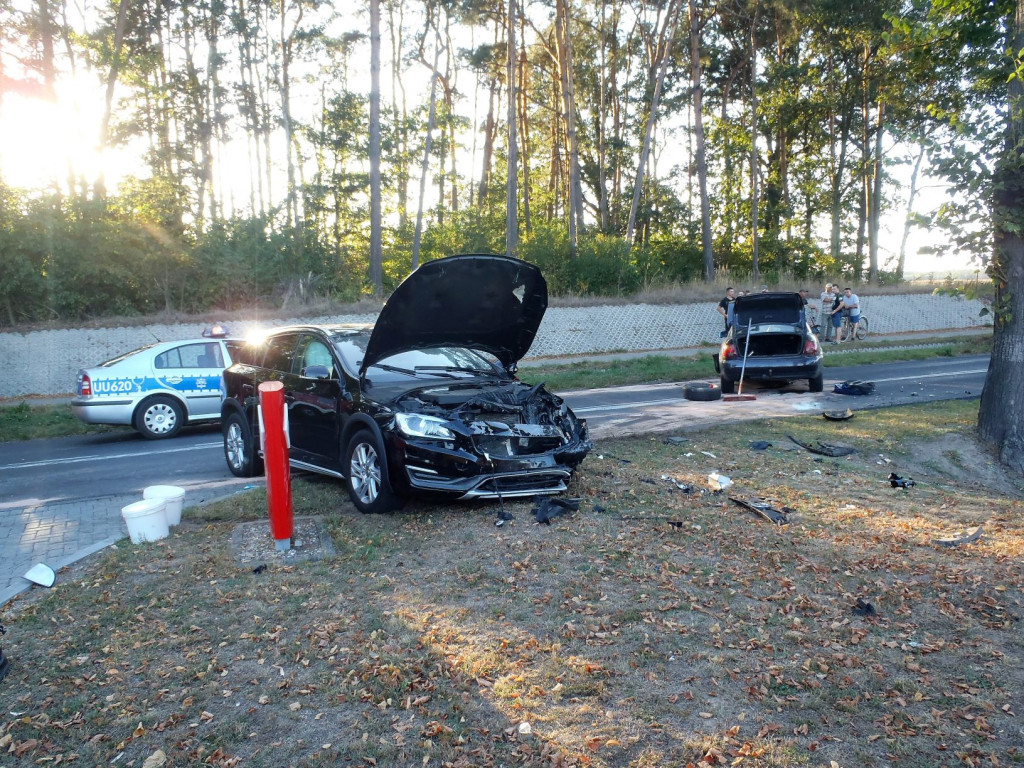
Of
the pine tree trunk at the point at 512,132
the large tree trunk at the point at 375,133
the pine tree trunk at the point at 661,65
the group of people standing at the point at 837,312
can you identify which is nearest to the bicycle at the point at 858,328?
the group of people standing at the point at 837,312

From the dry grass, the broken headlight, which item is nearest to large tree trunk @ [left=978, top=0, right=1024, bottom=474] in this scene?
the dry grass

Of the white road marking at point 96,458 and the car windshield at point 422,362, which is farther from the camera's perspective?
the white road marking at point 96,458

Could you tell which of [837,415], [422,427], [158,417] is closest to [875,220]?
[837,415]

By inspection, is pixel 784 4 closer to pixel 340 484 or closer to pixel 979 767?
pixel 340 484

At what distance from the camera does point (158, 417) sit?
42.3 feet

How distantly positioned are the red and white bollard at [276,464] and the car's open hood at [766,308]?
430 inches

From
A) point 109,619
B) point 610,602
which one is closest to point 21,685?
point 109,619

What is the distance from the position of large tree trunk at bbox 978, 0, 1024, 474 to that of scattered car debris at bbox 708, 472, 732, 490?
15.2 feet

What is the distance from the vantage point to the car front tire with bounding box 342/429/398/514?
268 inches

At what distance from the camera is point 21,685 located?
4082mm

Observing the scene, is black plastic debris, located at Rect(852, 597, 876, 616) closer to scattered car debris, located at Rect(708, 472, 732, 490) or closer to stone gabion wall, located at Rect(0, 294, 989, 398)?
scattered car debris, located at Rect(708, 472, 732, 490)

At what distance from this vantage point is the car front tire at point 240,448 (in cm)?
903

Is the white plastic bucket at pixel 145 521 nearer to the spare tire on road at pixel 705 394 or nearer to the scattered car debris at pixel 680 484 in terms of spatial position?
the scattered car debris at pixel 680 484

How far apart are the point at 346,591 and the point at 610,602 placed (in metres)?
1.70
